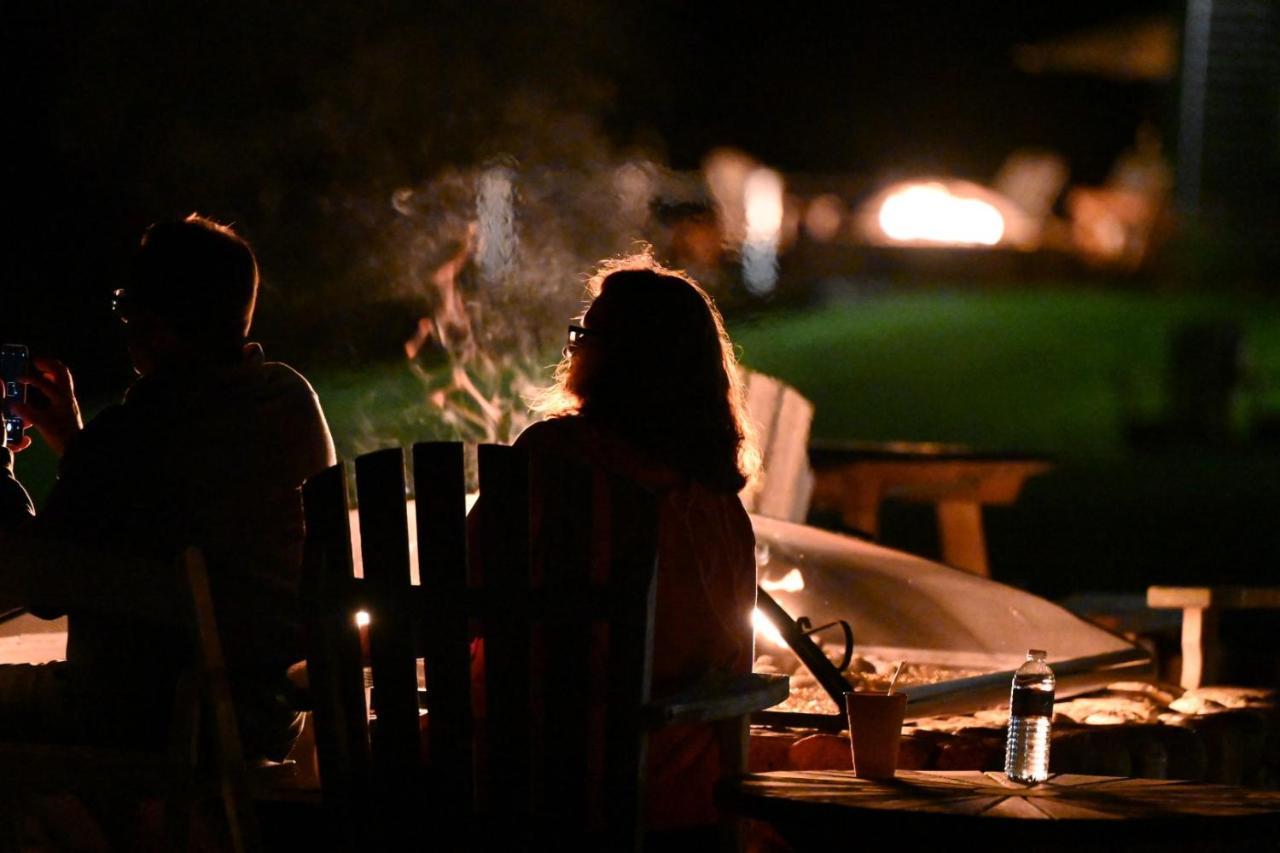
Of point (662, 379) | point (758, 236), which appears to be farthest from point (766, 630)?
point (758, 236)

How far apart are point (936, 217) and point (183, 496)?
29.2ft

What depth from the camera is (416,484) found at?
2314mm

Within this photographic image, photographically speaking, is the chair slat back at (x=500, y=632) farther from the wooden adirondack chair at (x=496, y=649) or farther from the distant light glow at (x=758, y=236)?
the distant light glow at (x=758, y=236)

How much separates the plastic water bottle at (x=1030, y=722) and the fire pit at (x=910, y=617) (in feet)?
5.57

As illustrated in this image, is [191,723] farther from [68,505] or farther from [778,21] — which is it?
[778,21]

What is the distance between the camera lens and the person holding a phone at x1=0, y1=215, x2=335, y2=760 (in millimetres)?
2670

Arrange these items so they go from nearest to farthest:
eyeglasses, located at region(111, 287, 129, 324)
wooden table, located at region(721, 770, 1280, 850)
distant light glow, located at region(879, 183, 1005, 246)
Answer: wooden table, located at region(721, 770, 1280, 850) → eyeglasses, located at region(111, 287, 129, 324) → distant light glow, located at region(879, 183, 1005, 246)

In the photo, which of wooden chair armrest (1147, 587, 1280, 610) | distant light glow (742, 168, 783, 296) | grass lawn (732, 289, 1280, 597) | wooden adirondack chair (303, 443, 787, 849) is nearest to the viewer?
wooden adirondack chair (303, 443, 787, 849)

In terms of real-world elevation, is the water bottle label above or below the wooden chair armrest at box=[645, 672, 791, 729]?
below

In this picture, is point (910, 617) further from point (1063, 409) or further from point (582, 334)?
point (1063, 409)

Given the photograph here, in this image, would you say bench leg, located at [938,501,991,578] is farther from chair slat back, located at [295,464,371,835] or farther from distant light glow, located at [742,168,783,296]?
chair slat back, located at [295,464,371,835]

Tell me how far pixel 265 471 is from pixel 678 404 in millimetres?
729

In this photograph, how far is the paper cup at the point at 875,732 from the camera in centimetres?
253

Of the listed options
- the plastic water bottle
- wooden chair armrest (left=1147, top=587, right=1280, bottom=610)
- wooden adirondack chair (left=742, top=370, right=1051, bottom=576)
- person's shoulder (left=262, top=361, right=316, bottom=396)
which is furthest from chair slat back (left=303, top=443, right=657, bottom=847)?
wooden adirondack chair (left=742, top=370, right=1051, bottom=576)
